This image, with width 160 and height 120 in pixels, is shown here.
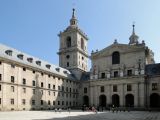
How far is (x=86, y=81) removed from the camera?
7988 centimetres

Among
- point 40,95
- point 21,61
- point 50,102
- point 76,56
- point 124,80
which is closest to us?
point 21,61

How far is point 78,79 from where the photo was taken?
82.3 metres

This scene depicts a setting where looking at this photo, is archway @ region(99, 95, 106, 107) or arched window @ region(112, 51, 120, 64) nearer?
arched window @ region(112, 51, 120, 64)

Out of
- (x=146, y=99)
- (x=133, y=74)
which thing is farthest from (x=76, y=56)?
(x=146, y=99)

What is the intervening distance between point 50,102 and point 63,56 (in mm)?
25749

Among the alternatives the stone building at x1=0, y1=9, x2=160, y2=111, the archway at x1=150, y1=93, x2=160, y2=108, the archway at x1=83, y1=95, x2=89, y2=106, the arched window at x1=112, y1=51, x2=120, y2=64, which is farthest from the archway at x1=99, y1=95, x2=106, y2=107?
the archway at x1=150, y1=93, x2=160, y2=108

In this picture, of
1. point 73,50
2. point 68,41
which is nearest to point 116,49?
point 73,50

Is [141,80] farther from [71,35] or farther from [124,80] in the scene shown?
[71,35]

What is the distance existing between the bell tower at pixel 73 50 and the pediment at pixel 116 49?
909 centimetres

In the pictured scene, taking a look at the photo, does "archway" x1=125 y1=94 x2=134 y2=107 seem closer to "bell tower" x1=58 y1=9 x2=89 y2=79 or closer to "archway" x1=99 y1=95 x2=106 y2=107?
"archway" x1=99 y1=95 x2=106 y2=107

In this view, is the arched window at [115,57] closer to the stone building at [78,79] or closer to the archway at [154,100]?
the stone building at [78,79]

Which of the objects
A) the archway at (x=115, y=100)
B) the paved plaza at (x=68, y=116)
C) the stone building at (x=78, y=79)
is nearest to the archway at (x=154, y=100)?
the stone building at (x=78, y=79)

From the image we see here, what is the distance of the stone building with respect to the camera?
52.7m

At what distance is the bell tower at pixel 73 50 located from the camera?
8419 centimetres
